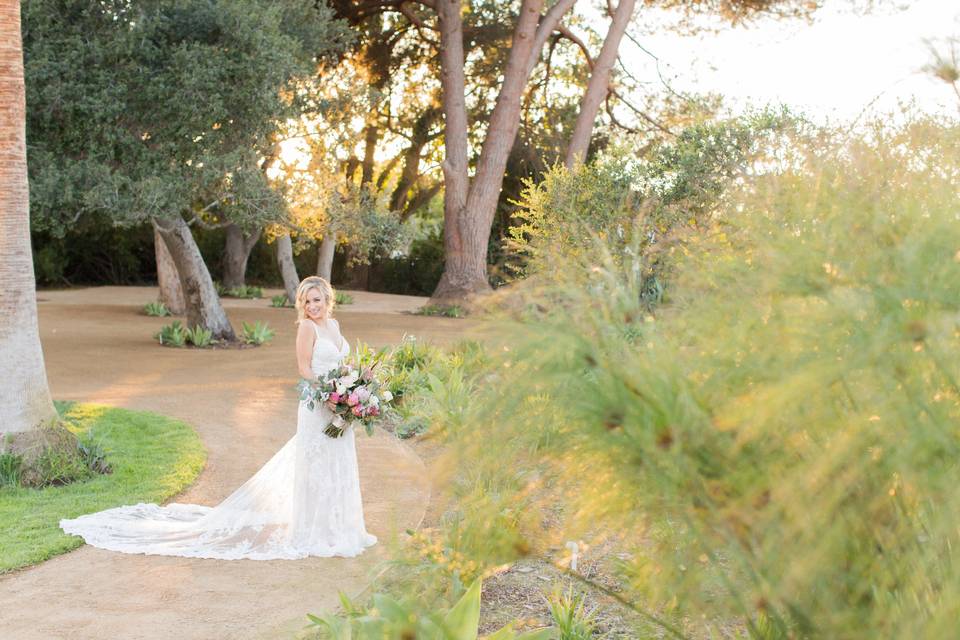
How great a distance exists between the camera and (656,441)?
62.1 inches

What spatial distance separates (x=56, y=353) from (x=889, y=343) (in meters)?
15.7

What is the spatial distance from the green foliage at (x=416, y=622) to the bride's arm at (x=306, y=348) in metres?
2.87

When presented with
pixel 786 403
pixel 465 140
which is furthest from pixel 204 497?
pixel 465 140

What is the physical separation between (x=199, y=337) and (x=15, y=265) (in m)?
8.44

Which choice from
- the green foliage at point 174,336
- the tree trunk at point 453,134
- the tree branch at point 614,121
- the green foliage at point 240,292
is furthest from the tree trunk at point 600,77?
the green foliage at point 174,336

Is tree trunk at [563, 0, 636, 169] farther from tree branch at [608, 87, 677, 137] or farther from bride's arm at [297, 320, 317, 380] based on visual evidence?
bride's arm at [297, 320, 317, 380]

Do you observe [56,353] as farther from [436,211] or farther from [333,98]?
[436,211]

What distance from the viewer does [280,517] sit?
6.67m

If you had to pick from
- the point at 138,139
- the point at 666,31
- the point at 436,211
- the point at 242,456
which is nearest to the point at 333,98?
the point at 138,139

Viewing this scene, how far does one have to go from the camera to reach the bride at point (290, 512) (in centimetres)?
622

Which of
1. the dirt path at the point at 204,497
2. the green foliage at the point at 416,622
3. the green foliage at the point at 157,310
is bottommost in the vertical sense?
the dirt path at the point at 204,497

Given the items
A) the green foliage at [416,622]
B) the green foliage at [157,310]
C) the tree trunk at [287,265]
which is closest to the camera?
the green foliage at [416,622]

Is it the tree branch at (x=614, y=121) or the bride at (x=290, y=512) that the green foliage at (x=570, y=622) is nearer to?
the bride at (x=290, y=512)

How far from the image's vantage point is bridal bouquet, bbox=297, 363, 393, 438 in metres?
6.48
